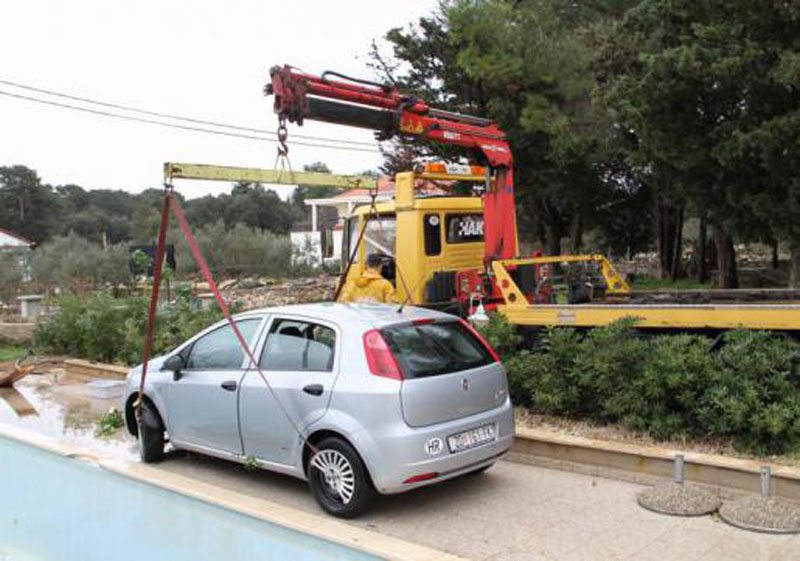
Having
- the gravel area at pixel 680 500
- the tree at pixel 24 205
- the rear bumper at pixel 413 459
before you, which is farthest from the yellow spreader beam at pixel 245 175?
the tree at pixel 24 205

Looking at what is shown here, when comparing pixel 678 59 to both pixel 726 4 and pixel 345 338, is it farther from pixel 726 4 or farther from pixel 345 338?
pixel 345 338

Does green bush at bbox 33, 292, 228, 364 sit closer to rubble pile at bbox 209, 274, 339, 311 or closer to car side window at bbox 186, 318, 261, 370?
car side window at bbox 186, 318, 261, 370

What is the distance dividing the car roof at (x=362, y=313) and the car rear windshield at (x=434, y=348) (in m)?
0.10

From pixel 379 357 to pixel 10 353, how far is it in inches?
513

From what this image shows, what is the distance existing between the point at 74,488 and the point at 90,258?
3031 centimetres

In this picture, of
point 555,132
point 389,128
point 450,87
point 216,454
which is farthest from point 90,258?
point 216,454

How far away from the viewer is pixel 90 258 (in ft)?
108

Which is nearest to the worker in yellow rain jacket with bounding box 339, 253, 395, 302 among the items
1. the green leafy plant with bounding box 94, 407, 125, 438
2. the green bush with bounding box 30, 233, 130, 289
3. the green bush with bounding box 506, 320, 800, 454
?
the green bush with bounding box 506, 320, 800, 454

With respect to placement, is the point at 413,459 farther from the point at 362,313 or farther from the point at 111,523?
the point at 111,523

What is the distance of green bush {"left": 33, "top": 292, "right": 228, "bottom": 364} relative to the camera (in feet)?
40.4

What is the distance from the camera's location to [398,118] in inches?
394

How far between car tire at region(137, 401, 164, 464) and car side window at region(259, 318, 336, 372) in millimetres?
1615

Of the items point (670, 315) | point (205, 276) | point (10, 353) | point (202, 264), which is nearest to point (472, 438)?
point (205, 276)

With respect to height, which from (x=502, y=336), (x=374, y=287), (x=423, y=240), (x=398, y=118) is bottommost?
(x=502, y=336)
